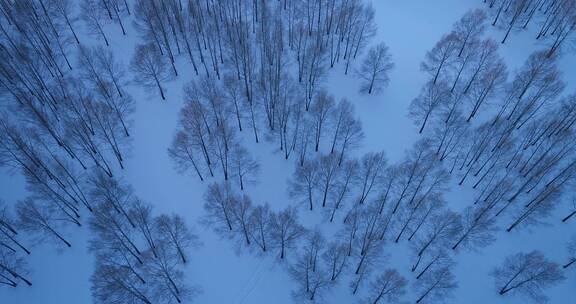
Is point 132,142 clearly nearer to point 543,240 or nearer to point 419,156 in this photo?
point 419,156

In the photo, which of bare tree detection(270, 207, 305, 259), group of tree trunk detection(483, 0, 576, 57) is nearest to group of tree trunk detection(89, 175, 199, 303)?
bare tree detection(270, 207, 305, 259)

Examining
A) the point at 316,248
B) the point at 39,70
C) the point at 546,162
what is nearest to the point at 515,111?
the point at 546,162

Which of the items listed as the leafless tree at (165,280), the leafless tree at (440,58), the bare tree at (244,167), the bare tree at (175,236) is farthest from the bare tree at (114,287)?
the leafless tree at (440,58)

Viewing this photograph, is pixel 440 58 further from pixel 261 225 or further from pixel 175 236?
pixel 175 236

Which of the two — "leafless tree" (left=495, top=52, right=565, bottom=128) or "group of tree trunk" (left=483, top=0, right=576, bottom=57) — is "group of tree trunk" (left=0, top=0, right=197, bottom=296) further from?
"group of tree trunk" (left=483, top=0, right=576, bottom=57)

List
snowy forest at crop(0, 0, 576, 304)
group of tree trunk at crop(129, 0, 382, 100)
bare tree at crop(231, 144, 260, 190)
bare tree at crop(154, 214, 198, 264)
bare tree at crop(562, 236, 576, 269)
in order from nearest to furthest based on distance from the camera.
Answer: bare tree at crop(154, 214, 198, 264) < snowy forest at crop(0, 0, 576, 304) < bare tree at crop(562, 236, 576, 269) < bare tree at crop(231, 144, 260, 190) < group of tree trunk at crop(129, 0, 382, 100)

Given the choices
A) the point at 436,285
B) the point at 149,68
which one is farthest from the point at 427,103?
the point at 149,68
